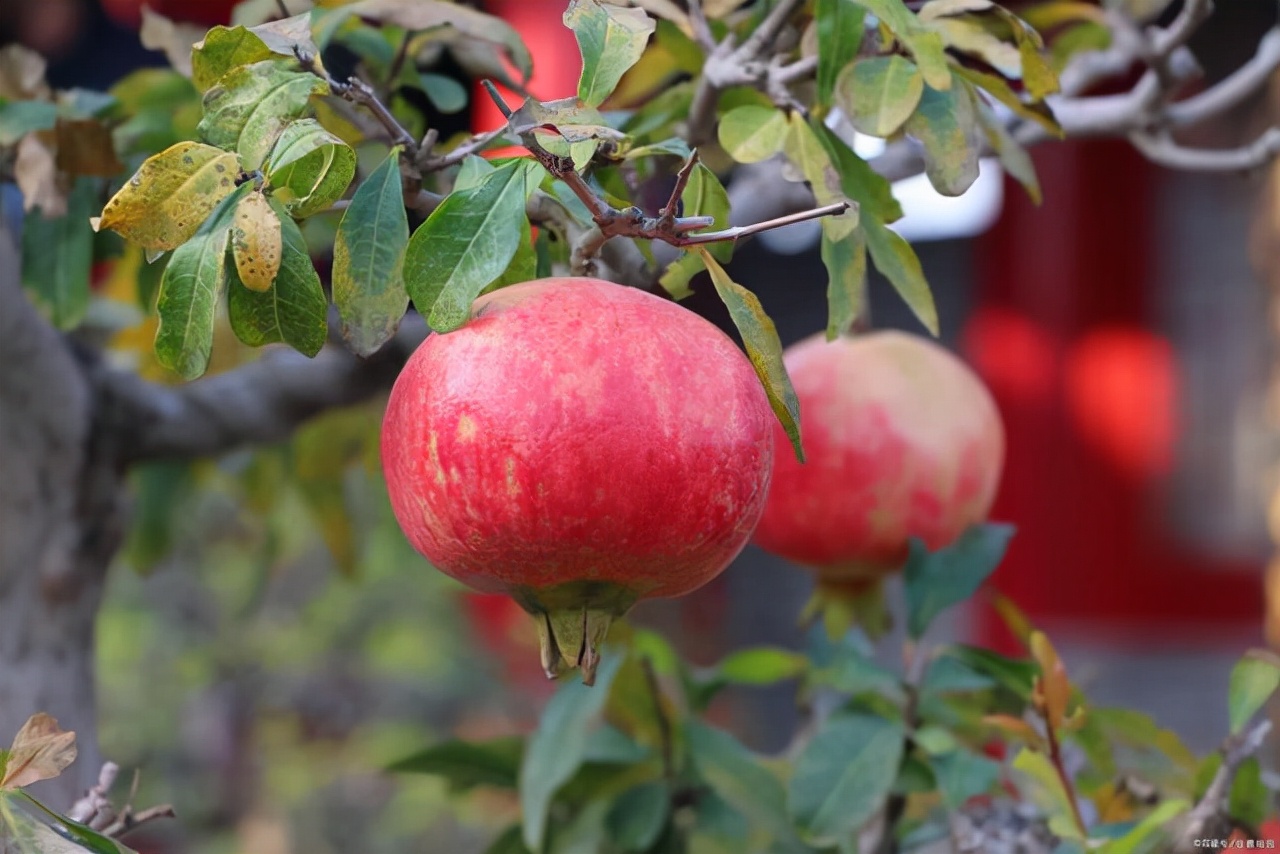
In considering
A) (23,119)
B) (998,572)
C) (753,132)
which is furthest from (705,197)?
(998,572)

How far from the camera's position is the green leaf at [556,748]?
0.78m

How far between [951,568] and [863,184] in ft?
0.87

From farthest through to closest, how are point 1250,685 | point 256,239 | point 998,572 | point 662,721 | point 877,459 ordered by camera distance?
point 998,572 → point 662,721 → point 877,459 → point 1250,685 → point 256,239

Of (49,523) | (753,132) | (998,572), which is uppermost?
(753,132)

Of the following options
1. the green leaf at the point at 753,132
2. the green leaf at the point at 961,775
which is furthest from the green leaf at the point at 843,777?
the green leaf at the point at 753,132

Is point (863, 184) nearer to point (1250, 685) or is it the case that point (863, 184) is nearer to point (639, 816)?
point (1250, 685)

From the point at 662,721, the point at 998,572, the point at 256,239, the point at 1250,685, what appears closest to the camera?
the point at 256,239

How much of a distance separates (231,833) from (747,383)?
238 cm

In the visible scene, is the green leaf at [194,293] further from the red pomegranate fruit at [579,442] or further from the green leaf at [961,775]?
the green leaf at [961,775]

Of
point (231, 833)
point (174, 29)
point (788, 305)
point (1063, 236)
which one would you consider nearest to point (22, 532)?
point (174, 29)

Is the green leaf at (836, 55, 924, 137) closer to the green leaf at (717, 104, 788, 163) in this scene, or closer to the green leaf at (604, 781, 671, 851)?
the green leaf at (717, 104, 788, 163)

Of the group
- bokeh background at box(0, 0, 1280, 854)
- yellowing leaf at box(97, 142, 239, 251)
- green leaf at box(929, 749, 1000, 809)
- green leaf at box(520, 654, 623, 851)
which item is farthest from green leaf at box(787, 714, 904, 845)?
bokeh background at box(0, 0, 1280, 854)

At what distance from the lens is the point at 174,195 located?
0.44 m

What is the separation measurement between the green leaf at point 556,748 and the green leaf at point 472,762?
0.18ft
